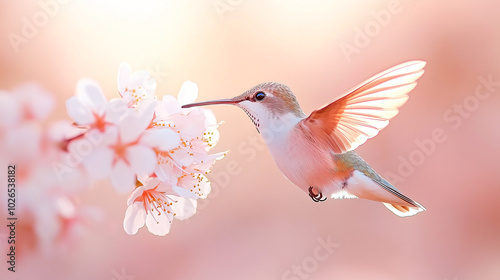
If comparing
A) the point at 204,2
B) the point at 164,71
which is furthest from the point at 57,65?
the point at 204,2

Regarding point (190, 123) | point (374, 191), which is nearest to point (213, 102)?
point (190, 123)

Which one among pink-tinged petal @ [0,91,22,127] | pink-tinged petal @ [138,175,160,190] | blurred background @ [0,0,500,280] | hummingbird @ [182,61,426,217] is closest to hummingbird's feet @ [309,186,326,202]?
hummingbird @ [182,61,426,217]

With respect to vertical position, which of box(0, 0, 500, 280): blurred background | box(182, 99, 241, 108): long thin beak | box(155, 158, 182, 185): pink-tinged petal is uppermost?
box(0, 0, 500, 280): blurred background

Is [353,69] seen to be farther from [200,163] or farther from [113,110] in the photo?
[113,110]

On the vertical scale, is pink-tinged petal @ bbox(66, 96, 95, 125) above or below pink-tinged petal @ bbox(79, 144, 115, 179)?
above

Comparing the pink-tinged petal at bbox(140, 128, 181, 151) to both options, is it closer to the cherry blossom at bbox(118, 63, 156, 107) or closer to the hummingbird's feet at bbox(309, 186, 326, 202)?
the cherry blossom at bbox(118, 63, 156, 107)

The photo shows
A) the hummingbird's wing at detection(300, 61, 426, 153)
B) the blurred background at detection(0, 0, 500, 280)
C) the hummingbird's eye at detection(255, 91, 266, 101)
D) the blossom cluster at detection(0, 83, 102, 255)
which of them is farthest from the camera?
the blurred background at detection(0, 0, 500, 280)

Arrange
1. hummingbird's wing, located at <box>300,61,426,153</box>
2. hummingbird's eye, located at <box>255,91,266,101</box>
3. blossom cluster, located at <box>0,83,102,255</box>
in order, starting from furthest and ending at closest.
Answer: hummingbird's eye, located at <box>255,91,266,101</box>
hummingbird's wing, located at <box>300,61,426,153</box>
blossom cluster, located at <box>0,83,102,255</box>
